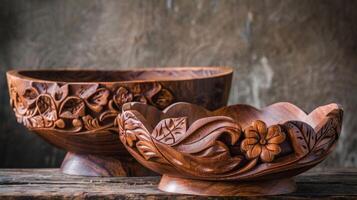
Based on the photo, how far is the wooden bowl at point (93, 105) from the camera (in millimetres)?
1994

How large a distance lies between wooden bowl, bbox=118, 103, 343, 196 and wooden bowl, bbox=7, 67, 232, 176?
0.20m

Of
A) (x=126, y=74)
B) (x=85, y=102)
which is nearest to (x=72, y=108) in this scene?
(x=85, y=102)

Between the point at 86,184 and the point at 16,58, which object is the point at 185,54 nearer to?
the point at 16,58

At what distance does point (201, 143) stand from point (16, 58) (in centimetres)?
181

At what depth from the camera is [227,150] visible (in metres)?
1.64

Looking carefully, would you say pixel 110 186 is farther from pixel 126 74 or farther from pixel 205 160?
pixel 126 74

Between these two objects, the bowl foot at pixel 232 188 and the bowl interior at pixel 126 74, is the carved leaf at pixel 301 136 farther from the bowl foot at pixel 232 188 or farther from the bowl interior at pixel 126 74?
the bowl interior at pixel 126 74

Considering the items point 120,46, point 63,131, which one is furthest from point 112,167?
point 120,46

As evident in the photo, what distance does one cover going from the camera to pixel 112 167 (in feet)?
6.88

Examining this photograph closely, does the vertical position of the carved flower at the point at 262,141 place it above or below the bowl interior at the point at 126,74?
above

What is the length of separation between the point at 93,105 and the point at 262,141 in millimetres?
528

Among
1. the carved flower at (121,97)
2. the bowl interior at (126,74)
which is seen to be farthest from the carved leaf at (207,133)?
the bowl interior at (126,74)

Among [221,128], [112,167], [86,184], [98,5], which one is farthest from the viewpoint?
[98,5]

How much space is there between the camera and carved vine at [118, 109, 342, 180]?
64.6 inches
